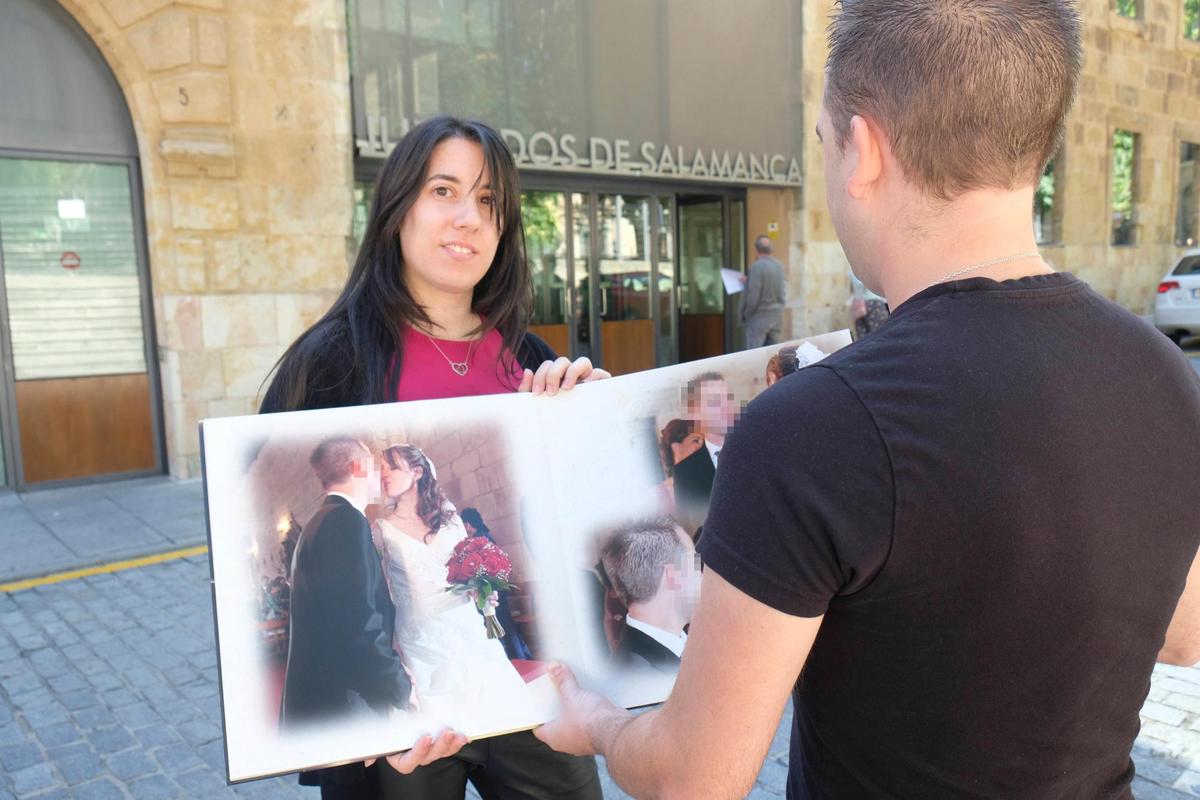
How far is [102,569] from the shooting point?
5.49 metres

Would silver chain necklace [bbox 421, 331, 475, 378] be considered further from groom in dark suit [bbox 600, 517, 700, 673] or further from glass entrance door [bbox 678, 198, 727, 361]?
glass entrance door [bbox 678, 198, 727, 361]

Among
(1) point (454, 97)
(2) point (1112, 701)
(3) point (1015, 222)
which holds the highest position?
(1) point (454, 97)

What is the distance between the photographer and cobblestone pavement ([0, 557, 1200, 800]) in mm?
3088

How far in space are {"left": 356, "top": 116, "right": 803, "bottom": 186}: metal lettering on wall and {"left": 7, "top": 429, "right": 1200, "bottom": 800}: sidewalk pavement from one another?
457 cm

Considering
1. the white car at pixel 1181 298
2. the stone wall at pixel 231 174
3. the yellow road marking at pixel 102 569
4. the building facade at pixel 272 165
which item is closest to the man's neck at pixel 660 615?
the building facade at pixel 272 165

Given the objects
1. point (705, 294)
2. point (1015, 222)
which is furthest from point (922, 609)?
point (705, 294)

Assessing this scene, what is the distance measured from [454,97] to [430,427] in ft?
27.3

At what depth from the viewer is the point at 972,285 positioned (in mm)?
986

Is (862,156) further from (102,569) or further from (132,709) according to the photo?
(102,569)

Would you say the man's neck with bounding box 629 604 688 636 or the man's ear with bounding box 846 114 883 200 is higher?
the man's ear with bounding box 846 114 883 200

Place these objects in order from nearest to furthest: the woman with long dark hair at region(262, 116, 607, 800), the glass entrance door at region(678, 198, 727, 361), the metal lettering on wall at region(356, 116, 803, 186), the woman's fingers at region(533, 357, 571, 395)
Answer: the woman's fingers at region(533, 357, 571, 395), the woman with long dark hair at region(262, 116, 607, 800), the metal lettering on wall at region(356, 116, 803, 186), the glass entrance door at region(678, 198, 727, 361)

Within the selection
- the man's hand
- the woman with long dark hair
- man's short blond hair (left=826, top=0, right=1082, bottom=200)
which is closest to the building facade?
the woman with long dark hair

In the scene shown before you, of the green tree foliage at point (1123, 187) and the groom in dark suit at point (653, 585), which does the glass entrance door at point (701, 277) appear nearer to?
the green tree foliage at point (1123, 187)

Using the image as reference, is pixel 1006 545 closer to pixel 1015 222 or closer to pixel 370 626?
pixel 1015 222
